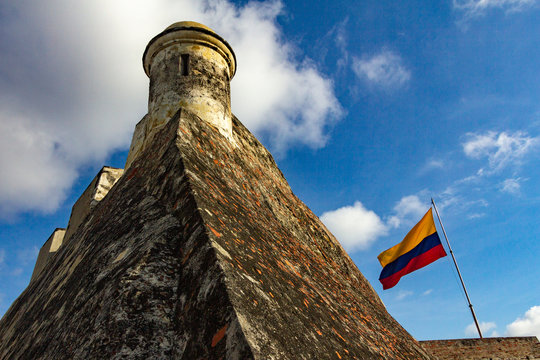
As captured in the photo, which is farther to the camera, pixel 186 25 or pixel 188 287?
pixel 186 25

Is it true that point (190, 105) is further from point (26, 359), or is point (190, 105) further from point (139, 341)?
point (139, 341)

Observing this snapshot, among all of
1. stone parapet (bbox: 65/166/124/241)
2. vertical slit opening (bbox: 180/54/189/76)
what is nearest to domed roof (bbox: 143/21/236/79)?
vertical slit opening (bbox: 180/54/189/76)

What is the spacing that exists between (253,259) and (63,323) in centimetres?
135

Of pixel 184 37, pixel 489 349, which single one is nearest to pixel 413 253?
pixel 489 349

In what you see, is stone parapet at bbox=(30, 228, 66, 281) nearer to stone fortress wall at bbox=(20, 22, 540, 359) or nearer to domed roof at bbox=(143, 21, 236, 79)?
stone fortress wall at bbox=(20, 22, 540, 359)

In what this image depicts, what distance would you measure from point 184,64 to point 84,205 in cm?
393

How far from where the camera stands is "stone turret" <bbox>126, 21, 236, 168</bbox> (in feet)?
17.0

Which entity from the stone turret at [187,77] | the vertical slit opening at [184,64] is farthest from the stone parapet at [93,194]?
the vertical slit opening at [184,64]

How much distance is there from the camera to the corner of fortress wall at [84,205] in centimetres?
697

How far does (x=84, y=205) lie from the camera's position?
7.43m

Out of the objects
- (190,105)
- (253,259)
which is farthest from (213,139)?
(253,259)

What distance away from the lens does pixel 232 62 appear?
20.4ft

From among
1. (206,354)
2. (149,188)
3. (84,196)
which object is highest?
(84,196)

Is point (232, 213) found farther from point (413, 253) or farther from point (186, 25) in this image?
point (413, 253)
